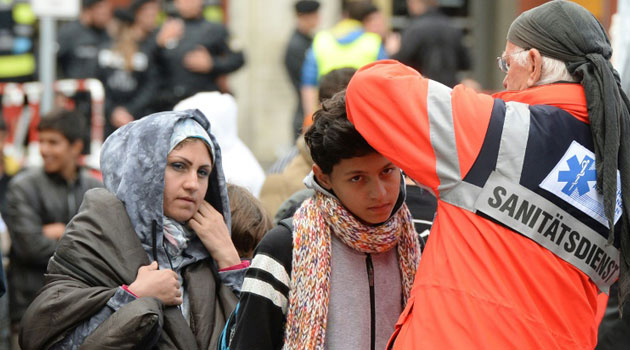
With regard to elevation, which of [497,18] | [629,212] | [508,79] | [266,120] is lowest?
[266,120]

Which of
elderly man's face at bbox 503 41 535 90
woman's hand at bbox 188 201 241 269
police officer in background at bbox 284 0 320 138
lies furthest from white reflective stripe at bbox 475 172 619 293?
police officer in background at bbox 284 0 320 138

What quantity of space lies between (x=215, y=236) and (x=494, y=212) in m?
1.23

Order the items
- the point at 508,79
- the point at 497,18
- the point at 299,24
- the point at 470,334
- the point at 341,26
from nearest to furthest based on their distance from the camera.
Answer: the point at 470,334, the point at 508,79, the point at 341,26, the point at 299,24, the point at 497,18

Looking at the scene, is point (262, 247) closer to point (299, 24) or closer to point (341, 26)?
point (341, 26)

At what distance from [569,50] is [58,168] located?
4.51 meters

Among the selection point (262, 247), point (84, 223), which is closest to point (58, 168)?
point (84, 223)

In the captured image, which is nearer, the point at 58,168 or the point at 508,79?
the point at 508,79

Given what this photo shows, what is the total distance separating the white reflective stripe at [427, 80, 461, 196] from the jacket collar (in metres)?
0.29

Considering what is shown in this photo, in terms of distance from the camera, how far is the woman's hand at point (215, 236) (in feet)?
13.2

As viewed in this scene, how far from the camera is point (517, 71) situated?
3471mm

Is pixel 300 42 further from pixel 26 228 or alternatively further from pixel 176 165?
pixel 176 165

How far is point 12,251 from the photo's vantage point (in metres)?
7.11

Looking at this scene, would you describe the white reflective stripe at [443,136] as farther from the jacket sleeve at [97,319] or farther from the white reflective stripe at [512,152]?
the jacket sleeve at [97,319]

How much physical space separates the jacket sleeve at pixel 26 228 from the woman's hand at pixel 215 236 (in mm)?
3067
